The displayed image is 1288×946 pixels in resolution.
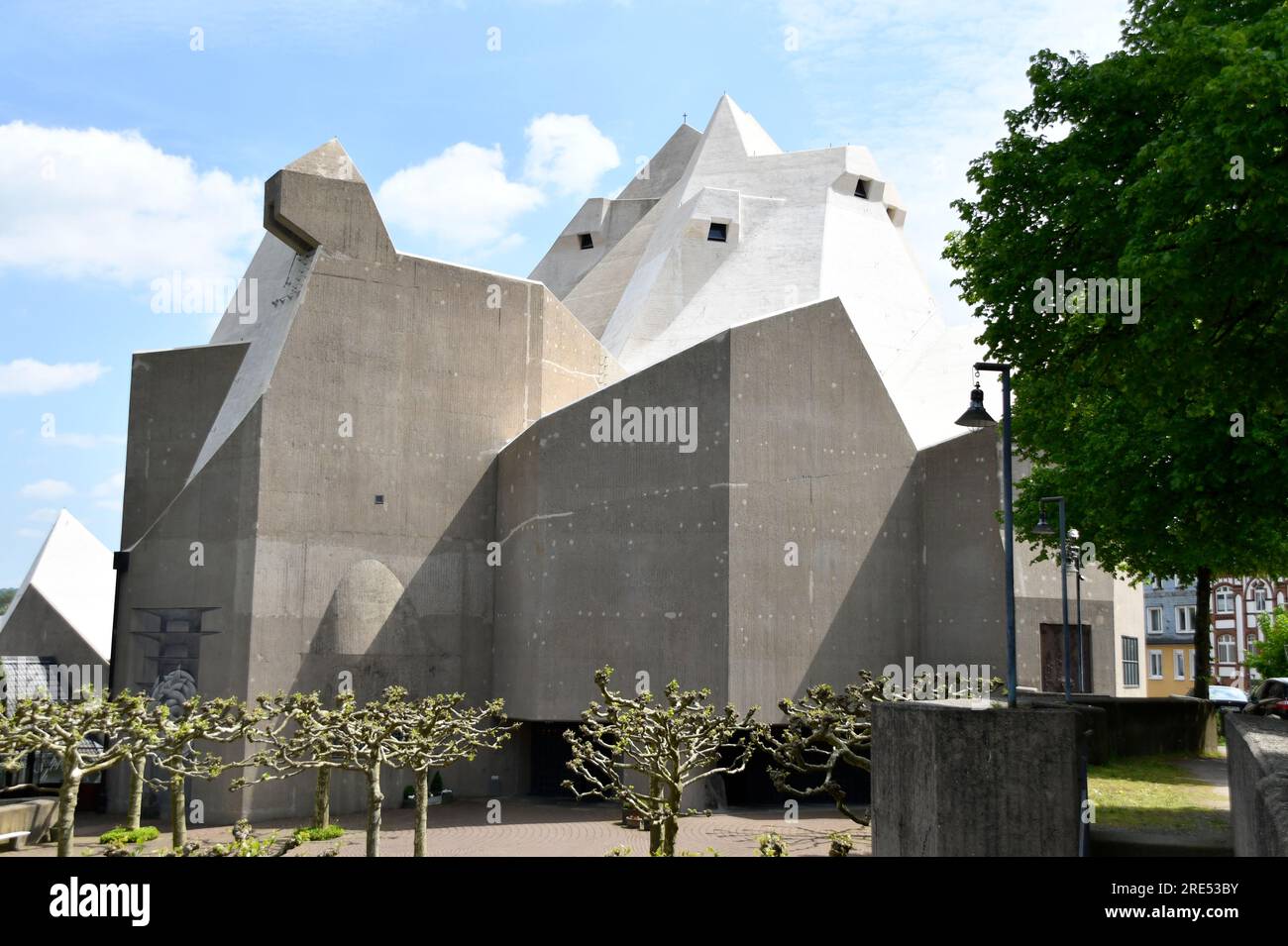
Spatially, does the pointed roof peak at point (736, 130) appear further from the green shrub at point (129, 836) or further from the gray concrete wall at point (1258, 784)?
the gray concrete wall at point (1258, 784)

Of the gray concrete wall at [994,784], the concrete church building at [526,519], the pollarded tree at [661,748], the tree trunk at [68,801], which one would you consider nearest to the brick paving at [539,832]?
the concrete church building at [526,519]

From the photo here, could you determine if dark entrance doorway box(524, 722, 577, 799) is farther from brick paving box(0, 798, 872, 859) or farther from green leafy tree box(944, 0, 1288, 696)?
green leafy tree box(944, 0, 1288, 696)

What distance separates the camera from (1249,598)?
67688mm

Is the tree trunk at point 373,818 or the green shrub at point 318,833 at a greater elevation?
the tree trunk at point 373,818

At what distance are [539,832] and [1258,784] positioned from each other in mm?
18829

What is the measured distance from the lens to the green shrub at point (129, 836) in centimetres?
2244

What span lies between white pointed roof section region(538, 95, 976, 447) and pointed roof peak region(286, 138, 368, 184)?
11.2 metres

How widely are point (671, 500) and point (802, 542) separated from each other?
3468mm

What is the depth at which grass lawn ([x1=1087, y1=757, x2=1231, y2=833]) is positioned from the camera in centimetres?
1338

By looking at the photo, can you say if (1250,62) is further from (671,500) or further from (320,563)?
(320,563)

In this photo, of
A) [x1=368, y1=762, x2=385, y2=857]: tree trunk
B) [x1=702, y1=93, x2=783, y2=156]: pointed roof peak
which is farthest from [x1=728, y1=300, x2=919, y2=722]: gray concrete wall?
[x1=702, y1=93, x2=783, y2=156]: pointed roof peak

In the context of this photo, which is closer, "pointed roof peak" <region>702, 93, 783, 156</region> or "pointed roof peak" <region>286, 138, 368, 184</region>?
"pointed roof peak" <region>286, 138, 368, 184</region>

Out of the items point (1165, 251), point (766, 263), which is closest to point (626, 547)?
point (766, 263)

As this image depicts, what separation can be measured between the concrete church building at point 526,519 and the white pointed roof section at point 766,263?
648 centimetres
